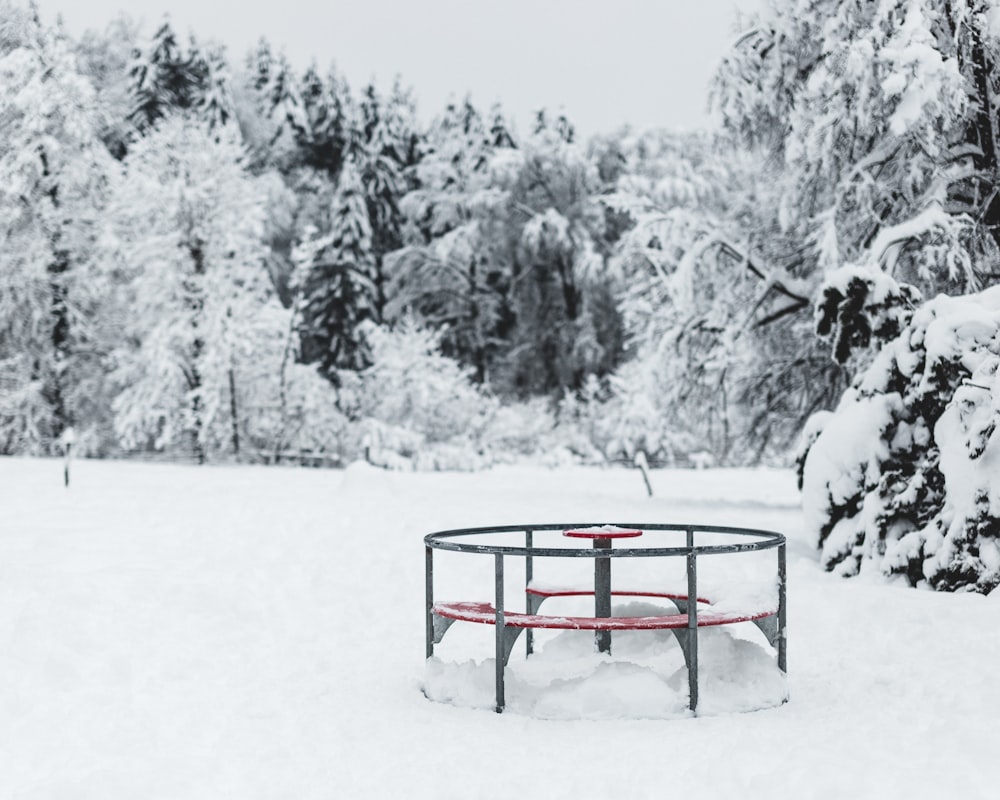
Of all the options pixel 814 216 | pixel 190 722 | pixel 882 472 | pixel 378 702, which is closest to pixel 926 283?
pixel 814 216

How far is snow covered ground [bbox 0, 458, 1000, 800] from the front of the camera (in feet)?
16.3

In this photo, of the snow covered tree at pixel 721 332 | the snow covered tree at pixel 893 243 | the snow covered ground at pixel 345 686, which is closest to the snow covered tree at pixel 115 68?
the snow covered tree at pixel 721 332

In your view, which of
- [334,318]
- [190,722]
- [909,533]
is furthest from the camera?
[334,318]

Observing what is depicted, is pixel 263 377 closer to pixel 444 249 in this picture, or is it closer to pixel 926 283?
pixel 444 249

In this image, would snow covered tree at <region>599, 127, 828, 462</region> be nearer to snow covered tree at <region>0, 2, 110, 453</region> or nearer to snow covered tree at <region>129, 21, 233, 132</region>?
snow covered tree at <region>0, 2, 110, 453</region>

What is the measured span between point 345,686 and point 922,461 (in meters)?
6.28

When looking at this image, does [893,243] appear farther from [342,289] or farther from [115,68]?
[115,68]

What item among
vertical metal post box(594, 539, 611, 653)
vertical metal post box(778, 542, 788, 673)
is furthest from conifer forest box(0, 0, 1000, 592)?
vertical metal post box(594, 539, 611, 653)

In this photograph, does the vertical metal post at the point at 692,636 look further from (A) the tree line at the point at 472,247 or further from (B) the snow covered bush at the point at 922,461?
(A) the tree line at the point at 472,247

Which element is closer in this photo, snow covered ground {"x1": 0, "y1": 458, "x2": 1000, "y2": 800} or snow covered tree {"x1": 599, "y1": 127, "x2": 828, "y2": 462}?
snow covered ground {"x1": 0, "y1": 458, "x2": 1000, "y2": 800}

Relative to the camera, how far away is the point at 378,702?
6.57 meters

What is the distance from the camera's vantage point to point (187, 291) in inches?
1106

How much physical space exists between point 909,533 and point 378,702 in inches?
233

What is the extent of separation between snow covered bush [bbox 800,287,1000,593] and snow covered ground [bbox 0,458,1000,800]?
18.1 inches
